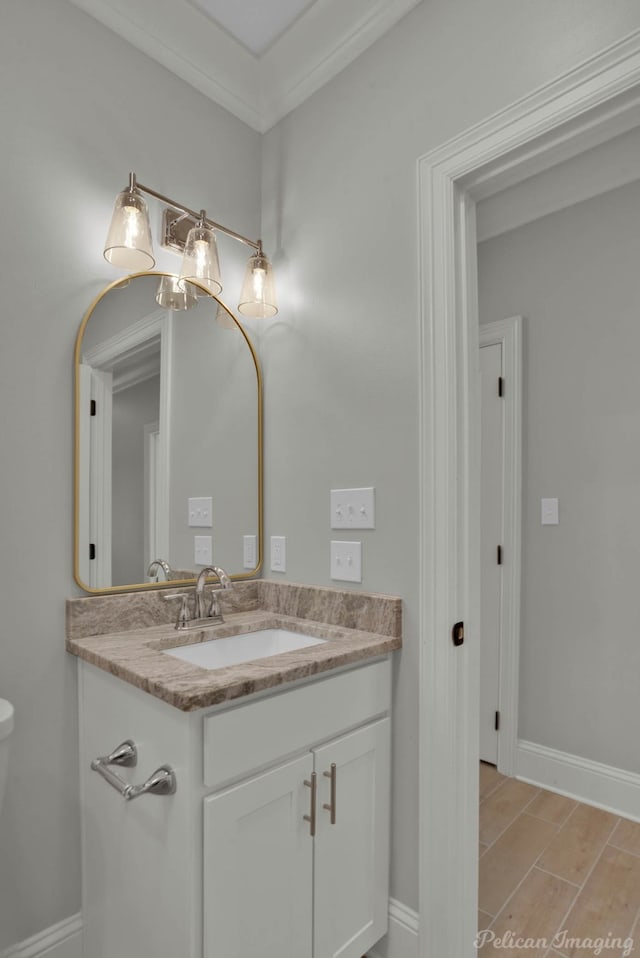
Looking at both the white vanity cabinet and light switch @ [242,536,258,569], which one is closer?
the white vanity cabinet

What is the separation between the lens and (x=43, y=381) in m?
1.36

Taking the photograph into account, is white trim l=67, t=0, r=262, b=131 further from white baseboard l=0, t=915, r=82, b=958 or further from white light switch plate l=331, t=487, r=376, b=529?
white baseboard l=0, t=915, r=82, b=958

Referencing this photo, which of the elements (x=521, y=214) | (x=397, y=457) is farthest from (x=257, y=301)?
(x=521, y=214)

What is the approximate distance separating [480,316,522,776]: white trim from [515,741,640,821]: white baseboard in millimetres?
66

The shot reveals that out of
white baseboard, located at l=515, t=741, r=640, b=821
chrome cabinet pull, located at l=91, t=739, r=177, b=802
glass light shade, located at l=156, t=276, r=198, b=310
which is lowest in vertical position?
white baseboard, located at l=515, t=741, r=640, b=821

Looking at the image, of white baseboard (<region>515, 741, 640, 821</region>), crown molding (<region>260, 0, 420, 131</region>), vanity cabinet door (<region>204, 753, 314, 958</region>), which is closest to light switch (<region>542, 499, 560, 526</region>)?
white baseboard (<region>515, 741, 640, 821</region>)

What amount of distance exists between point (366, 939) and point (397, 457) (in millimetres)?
1232

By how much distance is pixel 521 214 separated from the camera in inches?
65.2

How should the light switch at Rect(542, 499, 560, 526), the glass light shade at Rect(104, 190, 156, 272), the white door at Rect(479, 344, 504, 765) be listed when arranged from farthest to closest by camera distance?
the white door at Rect(479, 344, 504, 765) < the light switch at Rect(542, 499, 560, 526) < the glass light shade at Rect(104, 190, 156, 272)

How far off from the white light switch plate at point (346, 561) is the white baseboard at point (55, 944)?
1111mm

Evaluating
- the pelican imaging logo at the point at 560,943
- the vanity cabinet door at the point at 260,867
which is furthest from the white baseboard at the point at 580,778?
the vanity cabinet door at the point at 260,867

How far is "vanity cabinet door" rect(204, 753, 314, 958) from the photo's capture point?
1014 mm

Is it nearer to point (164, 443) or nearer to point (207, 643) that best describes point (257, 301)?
point (164, 443)

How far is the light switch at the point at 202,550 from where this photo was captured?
5.53ft
